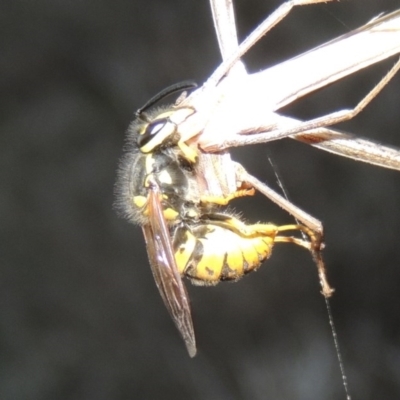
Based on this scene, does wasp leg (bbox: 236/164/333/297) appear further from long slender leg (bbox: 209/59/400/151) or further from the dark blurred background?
the dark blurred background

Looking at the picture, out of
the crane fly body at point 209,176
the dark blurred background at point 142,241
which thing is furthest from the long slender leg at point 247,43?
the dark blurred background at point 142,241

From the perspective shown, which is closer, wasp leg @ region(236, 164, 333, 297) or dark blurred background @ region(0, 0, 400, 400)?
wasp leg @ region(236, 164, 333, 297)

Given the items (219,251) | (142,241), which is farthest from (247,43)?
(142,241)

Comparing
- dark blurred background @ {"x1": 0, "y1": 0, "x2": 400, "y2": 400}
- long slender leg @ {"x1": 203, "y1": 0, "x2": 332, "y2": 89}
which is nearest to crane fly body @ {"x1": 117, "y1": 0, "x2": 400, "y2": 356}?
long slender leg @ {"x1": 203, "y1": 0, "x2": 332, "y2": 89}

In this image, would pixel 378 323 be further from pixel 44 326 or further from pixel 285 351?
pixel 44 326

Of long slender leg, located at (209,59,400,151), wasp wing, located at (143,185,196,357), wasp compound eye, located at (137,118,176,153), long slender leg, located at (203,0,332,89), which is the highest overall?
long slender leg, located at (203,0,332,89)

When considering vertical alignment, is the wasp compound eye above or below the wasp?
above
